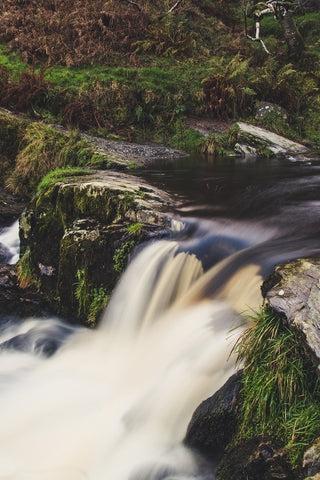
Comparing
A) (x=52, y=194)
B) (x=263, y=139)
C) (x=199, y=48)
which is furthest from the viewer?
(x=199, y=48)

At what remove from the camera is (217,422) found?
3928 mm

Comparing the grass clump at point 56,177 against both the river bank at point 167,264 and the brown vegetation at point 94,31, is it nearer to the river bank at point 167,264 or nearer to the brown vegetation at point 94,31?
the river bank at point 167,264

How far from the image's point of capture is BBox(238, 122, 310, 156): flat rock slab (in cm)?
1322

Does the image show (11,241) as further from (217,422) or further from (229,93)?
(229,93)

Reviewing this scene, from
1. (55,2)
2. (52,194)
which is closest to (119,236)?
(52,194)

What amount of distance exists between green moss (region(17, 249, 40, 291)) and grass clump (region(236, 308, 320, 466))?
4309 mm

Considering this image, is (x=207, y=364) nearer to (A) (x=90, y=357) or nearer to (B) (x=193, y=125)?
(A) (x=90, y=357)

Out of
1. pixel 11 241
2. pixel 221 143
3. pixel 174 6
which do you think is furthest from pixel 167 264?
pixel 174 6

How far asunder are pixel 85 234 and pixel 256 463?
161 inches

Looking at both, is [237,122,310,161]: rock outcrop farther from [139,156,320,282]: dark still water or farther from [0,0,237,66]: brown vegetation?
[0,0,237,66]: brown vegetation

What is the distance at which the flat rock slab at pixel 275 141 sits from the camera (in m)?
13.2

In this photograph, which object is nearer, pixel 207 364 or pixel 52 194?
pixel 207 364

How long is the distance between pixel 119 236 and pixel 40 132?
6045 millimetres

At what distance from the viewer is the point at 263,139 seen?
45.0 feet
